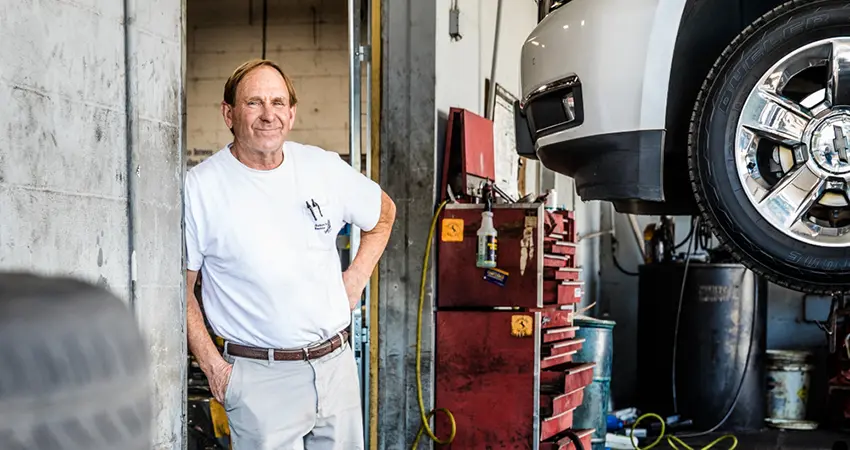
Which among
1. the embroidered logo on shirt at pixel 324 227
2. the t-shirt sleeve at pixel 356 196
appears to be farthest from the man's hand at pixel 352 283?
the embroidered logo on shirt at pixel 324 227

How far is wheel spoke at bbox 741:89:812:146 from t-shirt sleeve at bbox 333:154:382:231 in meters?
1.20

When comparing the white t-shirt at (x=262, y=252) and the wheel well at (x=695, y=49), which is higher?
the wheel well at (x=695, y=49)

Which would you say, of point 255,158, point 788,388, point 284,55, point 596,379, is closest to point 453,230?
point 596,379

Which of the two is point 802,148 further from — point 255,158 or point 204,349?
point 204,349

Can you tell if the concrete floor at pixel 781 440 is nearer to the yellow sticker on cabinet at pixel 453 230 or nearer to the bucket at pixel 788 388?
the bucket at pixel 788 388

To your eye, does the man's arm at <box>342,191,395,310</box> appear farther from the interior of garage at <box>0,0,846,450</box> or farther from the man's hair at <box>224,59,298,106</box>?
the interior of garage at <box>0,0,846,450</box>

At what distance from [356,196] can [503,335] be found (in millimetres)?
1599

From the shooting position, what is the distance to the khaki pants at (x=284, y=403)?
8.68 feet

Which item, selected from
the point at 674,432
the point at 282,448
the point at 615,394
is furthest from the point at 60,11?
the point at 615,394

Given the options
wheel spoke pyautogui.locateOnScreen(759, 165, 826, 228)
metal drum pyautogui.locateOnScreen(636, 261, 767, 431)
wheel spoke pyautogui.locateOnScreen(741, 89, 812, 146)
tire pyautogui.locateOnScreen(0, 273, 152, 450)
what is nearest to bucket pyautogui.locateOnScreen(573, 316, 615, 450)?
metal drum pyautogui.locateOnScreen(636, 261, 767, 431)

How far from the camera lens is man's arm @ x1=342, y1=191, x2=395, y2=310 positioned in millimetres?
3061

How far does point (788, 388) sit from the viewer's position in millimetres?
7293

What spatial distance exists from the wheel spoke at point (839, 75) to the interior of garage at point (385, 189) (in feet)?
5.56

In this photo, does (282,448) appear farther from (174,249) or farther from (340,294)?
(174,249)
